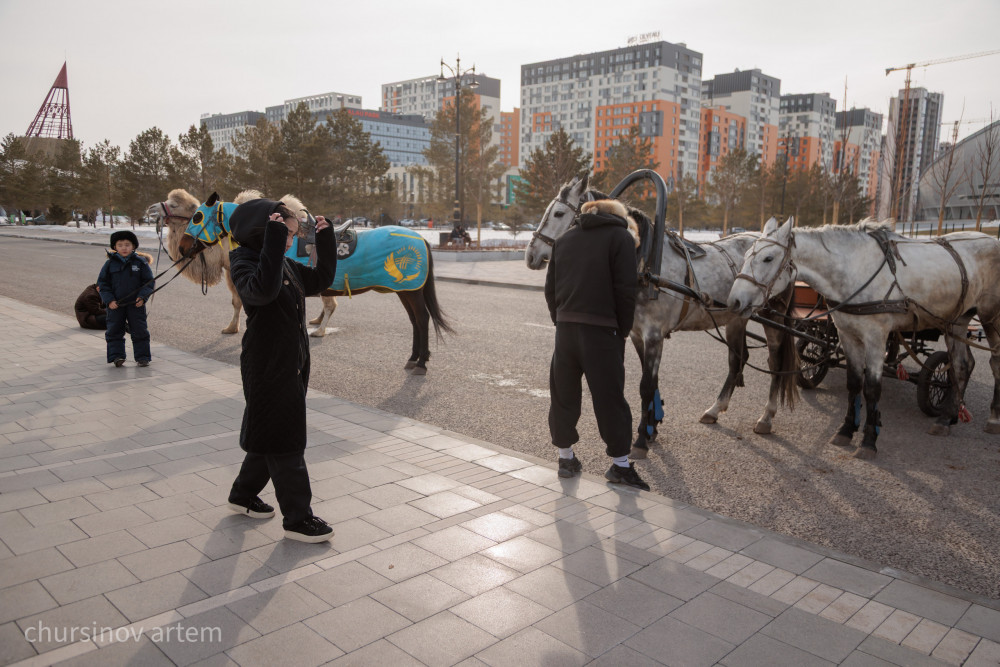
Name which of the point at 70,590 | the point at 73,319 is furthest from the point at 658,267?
the point at 73,319

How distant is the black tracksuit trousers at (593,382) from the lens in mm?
4711

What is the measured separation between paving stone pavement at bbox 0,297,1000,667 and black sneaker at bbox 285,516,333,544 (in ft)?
0.20

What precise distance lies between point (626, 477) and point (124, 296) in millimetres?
6891

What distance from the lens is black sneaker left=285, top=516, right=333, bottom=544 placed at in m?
3.88

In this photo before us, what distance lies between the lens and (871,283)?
5754mm

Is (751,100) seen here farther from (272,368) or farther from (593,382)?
(272,368)

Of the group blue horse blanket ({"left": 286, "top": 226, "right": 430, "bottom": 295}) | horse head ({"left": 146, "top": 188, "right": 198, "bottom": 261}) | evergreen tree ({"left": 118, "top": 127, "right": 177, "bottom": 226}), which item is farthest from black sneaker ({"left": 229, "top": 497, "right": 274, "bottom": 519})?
evergreen tree ({"left": 118, "top": 127, "right": 177, "bottom": 226})

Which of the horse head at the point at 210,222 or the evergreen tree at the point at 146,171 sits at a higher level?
the evergreen tree at the point at 146,171

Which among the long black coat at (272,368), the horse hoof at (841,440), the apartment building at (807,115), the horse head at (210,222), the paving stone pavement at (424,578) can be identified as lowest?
the horse hoof at (841,440)

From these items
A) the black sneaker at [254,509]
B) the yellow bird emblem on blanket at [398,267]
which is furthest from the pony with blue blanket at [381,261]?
the black sneaker at [254,509]

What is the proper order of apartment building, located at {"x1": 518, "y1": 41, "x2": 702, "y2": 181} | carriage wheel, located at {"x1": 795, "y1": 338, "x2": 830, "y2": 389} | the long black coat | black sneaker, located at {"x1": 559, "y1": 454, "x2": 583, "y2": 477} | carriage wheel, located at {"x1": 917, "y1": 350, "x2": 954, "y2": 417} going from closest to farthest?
the long black coat
black sneaker, located at {"x1": 559, "y1": 454, "x2": 583, "y2": 477}
carriage wheel, located at {"x1": 917, "y1": 350, "x2": 954, "y2": 417}
carriage wheel, located at {"x1": 795, "y1": 338, "x2": 830, "y2": 389}
apartment building, located at {"x1": 518, "y1": 41, "x2": 702, "y2": 181}

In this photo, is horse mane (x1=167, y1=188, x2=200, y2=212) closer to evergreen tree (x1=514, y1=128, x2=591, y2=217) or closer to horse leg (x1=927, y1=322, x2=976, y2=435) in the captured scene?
horse leg (x1=927, y1=322, x2=976, y2=435)

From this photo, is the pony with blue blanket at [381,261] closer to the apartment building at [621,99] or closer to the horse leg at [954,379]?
the horse leg at [954,379]

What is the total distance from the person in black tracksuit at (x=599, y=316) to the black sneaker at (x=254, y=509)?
2.03 m
